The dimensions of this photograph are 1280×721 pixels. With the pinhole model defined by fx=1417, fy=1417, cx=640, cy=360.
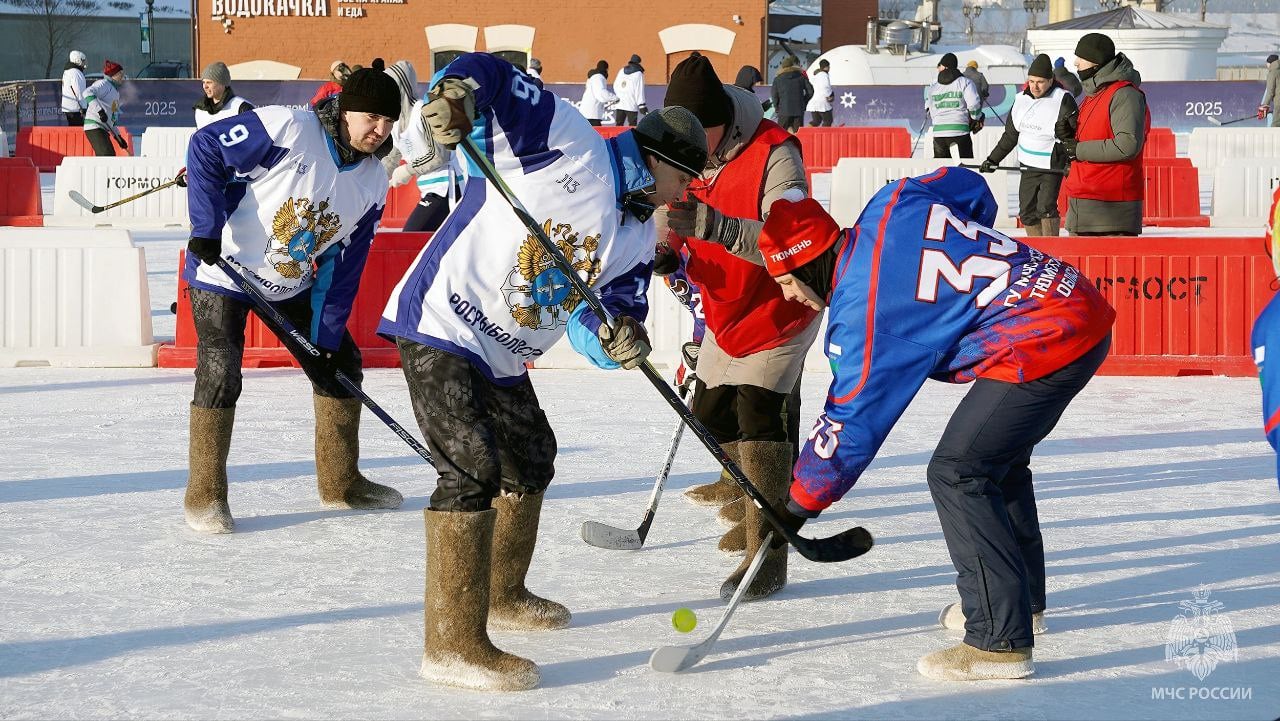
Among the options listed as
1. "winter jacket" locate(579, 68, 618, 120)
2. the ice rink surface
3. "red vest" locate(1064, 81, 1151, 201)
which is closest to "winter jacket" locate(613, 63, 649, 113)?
"winter jacket" locate(579, 68, 618, 120)

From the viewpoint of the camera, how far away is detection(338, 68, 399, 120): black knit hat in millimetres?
5699

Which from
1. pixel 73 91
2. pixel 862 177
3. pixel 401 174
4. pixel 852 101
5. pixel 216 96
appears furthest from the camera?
pixel 852 101

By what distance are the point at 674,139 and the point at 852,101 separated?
91.9 feet

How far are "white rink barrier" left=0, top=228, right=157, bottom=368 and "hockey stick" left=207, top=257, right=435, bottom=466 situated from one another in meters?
4.23

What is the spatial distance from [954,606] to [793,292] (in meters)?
1.36

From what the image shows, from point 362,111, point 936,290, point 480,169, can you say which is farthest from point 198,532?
point 936,290

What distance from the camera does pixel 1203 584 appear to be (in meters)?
5.38

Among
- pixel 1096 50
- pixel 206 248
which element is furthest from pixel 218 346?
pixel 1096 50

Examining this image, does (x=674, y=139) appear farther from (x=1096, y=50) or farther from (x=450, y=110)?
(x=1096, y=50)

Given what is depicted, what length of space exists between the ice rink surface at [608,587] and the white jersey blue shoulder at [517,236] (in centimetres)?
108

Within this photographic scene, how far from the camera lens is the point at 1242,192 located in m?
17.8

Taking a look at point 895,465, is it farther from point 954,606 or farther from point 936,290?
point 936,290

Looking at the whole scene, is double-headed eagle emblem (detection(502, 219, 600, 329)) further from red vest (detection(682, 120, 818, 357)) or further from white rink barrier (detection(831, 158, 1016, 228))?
white rink barrier (detection(831, 158, 1016, 228))

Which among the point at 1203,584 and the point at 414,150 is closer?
the point at 1203,584
